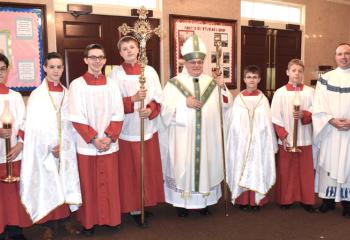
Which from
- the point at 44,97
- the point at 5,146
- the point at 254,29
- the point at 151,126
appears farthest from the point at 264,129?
the point at 254,29

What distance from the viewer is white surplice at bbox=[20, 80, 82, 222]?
3564mm

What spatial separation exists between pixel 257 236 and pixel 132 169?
4.86ft

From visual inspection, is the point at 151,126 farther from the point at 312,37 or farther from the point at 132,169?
the point at 312,37

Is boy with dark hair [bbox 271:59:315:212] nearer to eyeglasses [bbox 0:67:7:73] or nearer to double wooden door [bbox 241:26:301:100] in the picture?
eyeglasses [bbox 0:67:7:73]

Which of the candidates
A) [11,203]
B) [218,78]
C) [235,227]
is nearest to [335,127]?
[218,78]

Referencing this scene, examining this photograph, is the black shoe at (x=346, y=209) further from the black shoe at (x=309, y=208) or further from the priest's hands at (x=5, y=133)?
the priest's hands at (x=5, y=133)

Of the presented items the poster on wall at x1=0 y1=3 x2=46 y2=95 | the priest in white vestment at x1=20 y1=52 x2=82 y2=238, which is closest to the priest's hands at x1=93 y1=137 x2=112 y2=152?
the priest in white vestment at x1=20 y1=52 x2=82 y2=238

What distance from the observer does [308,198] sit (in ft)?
15.0

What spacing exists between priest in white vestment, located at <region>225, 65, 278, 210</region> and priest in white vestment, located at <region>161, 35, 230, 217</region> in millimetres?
230

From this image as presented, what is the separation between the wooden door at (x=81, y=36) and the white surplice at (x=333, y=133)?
338 centimetres

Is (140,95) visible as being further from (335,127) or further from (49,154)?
(335,127)

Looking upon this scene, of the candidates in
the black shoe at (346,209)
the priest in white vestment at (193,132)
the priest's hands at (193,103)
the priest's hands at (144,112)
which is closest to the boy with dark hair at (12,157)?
the priest's hands at (144,112)

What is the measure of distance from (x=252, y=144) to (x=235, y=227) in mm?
965

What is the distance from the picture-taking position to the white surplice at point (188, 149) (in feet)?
14.0
